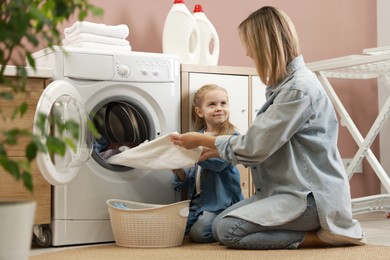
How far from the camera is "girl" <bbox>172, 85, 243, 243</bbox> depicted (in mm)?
2502

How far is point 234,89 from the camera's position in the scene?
9.32 feet

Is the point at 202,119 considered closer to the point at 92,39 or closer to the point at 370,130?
the point at 92,39

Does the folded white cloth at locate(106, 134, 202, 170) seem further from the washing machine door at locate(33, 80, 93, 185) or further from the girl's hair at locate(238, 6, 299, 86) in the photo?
the girl's hair at locate(238, 6, 299, 86)

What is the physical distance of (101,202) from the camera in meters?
2.50

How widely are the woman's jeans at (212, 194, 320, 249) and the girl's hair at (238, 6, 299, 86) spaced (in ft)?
1.50

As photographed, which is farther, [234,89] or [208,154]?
[234,89]

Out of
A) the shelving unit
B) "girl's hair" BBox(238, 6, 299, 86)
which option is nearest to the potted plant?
"girl's hair" BBox(238, 6, 299, 86)

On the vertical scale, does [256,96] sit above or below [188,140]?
above

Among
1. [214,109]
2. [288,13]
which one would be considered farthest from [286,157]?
[288,13]

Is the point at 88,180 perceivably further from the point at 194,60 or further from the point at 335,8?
the point at 335,8

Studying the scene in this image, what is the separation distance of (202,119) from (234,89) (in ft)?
0.78

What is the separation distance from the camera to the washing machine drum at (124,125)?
8.63 feet

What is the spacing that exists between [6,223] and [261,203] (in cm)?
132

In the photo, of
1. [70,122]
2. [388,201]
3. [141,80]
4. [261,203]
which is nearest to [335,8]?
[388,201]
